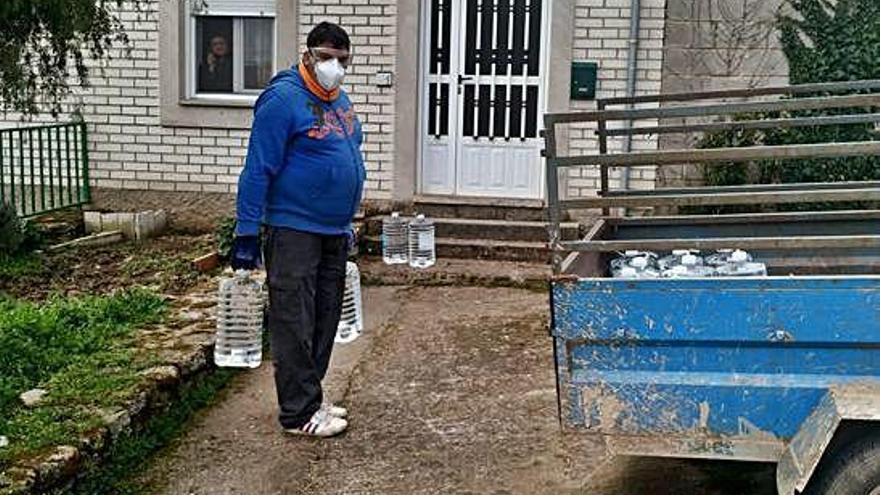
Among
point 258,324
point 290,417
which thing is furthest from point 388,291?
point 290,417

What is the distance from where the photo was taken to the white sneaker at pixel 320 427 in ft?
16.4

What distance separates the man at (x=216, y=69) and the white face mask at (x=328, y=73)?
538 cm

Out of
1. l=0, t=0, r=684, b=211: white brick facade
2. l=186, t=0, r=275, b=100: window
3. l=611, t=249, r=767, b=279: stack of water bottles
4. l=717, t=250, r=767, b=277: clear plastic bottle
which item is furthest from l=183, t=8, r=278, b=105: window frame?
l=717, t=250, r=767, b=277: clear plastic bottle

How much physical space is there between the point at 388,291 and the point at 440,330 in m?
1.17

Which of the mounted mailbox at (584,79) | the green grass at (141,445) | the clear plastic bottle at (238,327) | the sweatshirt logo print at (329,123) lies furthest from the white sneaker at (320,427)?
the mounted mailbox at (584,79)

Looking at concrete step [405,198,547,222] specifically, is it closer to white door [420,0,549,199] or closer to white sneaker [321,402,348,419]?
white door [420,0,549,199]

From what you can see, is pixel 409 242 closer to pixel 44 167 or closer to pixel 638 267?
pixel 44 167

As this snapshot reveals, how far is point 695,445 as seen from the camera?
3.49 m

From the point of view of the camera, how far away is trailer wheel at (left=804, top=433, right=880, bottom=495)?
10.5 feet

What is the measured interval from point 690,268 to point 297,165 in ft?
5.91

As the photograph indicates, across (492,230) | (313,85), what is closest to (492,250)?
(492,230)

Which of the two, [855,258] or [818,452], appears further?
[855,258]

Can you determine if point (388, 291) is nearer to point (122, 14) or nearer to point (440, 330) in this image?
point (440, 330)

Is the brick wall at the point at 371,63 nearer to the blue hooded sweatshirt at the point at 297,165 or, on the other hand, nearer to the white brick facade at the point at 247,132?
the white brick facade at the point at 247,132
